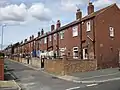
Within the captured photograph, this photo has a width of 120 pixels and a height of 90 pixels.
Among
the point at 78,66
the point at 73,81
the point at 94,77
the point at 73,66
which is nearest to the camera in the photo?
the point at 73,81

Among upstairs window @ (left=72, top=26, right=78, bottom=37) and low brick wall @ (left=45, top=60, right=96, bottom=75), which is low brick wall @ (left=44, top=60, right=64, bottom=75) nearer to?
low brick wall @ (left=45, top=60, right=96, bottom=75)

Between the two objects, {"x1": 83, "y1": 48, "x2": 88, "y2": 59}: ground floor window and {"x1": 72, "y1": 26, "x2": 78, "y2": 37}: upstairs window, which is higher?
{"x1": 72, "y1": 26, "x2": 78, "y2": 37}: upstairs window

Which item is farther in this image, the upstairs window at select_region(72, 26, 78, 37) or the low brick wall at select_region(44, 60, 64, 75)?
the upstairs window at select_region(72, 26, 78, 37)

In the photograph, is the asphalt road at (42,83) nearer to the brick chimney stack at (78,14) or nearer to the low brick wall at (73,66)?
the low brick wall at (73,66)

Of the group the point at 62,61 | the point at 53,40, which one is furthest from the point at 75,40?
the point at 53,40

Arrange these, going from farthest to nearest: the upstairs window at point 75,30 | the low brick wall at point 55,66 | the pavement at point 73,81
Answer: the upstairs window at point 75,30
the low brick wall at point 55,66
the pavement at point 73,81

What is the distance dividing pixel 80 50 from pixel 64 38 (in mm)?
6983

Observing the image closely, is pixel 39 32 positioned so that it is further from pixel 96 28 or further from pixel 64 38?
pixel 96 28

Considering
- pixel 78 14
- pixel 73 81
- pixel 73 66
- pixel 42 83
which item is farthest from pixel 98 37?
pixel 42 83

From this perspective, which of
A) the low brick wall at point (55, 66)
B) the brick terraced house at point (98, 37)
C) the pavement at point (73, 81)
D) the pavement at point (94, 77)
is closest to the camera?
the pavement at point (73, 81)

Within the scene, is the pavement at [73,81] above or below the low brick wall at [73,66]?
below

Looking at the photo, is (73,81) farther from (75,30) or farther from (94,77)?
(75,30)

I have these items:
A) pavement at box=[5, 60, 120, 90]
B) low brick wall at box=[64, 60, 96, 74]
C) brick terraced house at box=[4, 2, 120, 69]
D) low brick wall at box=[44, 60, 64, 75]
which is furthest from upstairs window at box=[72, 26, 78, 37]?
pavement at box=[5, 60, 120, 90]

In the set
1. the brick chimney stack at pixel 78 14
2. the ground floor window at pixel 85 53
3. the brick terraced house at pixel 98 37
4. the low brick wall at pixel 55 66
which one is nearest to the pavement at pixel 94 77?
the low brick wall at pixel 55 66
